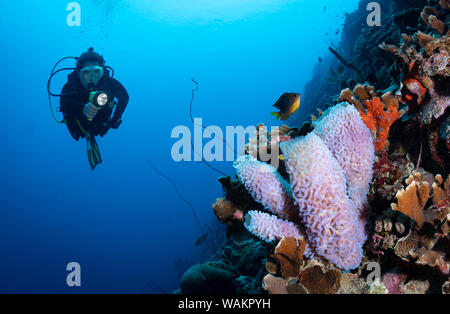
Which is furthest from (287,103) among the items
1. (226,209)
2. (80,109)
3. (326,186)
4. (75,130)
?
(75,130)

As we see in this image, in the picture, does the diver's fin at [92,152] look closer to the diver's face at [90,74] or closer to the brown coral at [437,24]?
the diver's face at [90,74]

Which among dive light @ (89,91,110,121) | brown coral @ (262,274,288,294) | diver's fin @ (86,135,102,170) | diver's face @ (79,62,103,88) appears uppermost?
diver's face @ (79,62,103,88)

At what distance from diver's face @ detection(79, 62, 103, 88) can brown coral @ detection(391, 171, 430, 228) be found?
6552 millimetres

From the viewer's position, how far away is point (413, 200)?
135cm

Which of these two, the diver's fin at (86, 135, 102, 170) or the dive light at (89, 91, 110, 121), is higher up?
the dive light at (89, 91, 110, 121)

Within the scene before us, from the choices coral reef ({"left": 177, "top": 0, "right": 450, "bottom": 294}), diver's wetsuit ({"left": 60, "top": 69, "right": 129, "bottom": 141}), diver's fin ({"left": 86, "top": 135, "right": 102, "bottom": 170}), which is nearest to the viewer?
coral reef ({"left": 177, "top": 0, "right": 450, "bottom": 294})

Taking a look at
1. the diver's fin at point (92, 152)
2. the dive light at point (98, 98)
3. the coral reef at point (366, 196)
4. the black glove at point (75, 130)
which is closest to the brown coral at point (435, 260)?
the coral reef at point (366, 196)

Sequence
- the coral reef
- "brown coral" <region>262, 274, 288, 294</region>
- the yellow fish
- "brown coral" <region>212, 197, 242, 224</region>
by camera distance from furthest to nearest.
Result: the yellow fish < "brown coral" <region>212, 197, 242, 224</region> < "brown coral" <region>262, 274, 288, 294</region> < the coral reef

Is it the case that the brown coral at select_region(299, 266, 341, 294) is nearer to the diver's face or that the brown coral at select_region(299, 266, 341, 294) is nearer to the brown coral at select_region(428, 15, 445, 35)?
the brown coral at select_region(428, 15, 445, 35)

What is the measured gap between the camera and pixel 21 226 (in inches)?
2874

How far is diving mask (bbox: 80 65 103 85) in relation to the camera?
5883 mm

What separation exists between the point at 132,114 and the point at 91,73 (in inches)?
4666

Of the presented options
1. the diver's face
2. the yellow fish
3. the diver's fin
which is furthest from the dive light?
the yellow fish

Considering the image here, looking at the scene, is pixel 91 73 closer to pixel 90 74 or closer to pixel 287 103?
pixel 90 74
